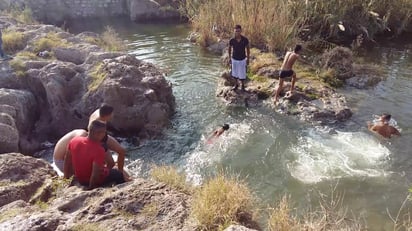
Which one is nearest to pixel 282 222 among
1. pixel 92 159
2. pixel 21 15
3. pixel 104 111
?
pixel 92 159

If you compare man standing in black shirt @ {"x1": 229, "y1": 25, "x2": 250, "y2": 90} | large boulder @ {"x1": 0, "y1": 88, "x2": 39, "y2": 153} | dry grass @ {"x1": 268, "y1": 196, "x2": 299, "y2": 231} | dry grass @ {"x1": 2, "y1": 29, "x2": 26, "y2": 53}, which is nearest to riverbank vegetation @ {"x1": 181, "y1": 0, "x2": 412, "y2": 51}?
man standing in black shirt @ {"x1": 229, "y1": 25, "x2": 250, "y2": 90}

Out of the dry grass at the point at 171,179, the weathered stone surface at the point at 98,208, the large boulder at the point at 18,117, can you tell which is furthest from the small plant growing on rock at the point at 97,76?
the dry grass at the point at 171,179

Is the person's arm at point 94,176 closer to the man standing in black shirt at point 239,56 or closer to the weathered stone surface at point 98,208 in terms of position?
the weathered stone surface at point 98,208

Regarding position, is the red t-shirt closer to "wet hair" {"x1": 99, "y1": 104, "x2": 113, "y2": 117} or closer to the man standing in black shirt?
"wet hair" {"x1": 99, "y1": 104, "x2": 113, "y2": 117}

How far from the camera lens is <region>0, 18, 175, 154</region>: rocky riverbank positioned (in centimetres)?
898

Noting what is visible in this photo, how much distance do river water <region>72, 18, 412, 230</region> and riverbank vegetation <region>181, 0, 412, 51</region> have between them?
3.06 m

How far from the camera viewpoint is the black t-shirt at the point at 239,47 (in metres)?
10.5

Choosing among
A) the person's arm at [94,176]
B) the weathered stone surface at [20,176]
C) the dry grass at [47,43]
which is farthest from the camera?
the dry grass at [47,43]

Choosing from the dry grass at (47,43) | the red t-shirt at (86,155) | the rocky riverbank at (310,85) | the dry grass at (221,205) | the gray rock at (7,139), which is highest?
the dry grass at (47,43)

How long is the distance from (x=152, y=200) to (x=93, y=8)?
67.1 ft

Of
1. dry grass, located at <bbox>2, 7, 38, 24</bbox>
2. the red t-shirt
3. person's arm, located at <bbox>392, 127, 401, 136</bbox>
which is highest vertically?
dry grass, located at <bbox>2, 7, 38, 24</bbox>

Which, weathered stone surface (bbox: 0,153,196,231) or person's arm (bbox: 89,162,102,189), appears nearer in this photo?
weathered stone surface (bbox: 0,153,196,231)

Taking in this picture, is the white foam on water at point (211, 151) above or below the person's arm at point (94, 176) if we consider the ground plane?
below

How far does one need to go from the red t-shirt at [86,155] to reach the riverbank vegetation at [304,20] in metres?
9.26
